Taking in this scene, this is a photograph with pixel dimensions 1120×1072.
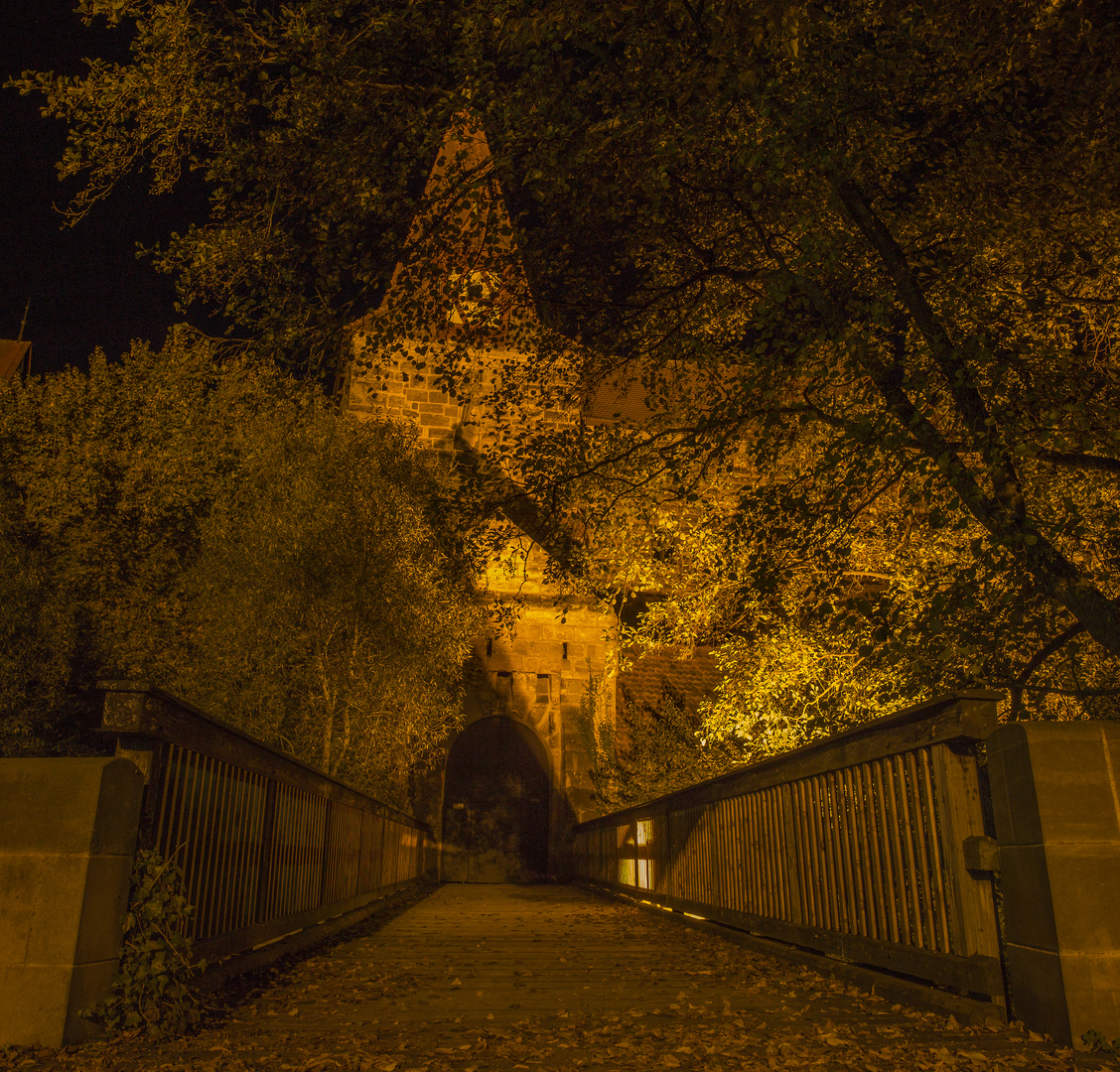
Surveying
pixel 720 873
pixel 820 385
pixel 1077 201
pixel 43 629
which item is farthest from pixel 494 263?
pixel 43 629

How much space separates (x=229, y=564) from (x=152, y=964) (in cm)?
1196

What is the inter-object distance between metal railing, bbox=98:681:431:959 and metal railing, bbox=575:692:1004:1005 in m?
3.00

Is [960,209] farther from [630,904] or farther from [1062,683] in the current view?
[630,904]

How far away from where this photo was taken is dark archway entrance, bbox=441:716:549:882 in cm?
2028

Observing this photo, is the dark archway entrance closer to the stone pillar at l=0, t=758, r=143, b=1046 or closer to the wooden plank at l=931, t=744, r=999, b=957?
the wooden plank at l=931, t=744, r=999, b=957

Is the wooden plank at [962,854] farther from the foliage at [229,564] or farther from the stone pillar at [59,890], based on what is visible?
the foliage at [229,564]

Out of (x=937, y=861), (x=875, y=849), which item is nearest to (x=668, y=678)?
(x=875, y=849)

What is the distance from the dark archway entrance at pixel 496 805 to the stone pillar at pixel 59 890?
17213 millimetres

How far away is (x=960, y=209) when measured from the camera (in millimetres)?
7820

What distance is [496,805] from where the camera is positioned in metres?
20.7

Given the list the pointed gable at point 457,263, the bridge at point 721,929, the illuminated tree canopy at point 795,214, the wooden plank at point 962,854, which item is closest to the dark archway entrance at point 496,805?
the illuminated tree canopy at point 795,214

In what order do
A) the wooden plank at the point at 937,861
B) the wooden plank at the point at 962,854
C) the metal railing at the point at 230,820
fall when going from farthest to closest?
the wooden plank at the point at 937,861 → the wooden plank at the point at 962,854 → the metal railing at the point at 230,820

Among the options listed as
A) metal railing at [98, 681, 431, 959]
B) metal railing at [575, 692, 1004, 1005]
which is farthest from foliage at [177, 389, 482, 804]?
metal railing at [575, 692, 1004, 1005]

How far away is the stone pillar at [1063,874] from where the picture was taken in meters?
3.28
